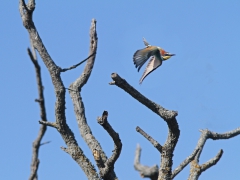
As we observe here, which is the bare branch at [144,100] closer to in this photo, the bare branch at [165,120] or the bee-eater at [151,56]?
the bare branch at [165,120]

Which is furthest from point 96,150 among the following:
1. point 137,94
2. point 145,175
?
point 145,175

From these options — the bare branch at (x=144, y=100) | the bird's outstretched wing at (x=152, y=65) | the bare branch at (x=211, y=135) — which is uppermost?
the bird's outstretched wing at (x=152, y=65)

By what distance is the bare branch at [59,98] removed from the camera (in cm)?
720

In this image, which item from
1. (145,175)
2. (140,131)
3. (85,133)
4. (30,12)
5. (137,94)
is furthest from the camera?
(85,133)

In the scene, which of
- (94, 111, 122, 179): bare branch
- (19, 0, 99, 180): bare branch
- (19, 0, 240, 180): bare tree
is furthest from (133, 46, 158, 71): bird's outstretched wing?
(94, 111, 122, 179): bare branch

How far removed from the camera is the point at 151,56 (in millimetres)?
7582

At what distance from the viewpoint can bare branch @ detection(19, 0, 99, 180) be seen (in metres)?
7.20

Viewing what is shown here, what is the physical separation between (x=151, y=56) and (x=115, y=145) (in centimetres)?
144

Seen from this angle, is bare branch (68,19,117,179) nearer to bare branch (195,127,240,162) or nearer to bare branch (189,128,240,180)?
bare branch (189,128,240,180)

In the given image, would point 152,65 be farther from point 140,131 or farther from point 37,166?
point 37,166

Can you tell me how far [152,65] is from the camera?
24.9 feet

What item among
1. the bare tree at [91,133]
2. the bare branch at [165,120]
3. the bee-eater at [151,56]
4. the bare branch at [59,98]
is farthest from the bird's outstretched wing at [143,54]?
the bare branch at [165,120]

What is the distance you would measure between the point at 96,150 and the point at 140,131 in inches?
40.7

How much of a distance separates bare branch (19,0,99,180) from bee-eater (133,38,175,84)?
3.34 ft
